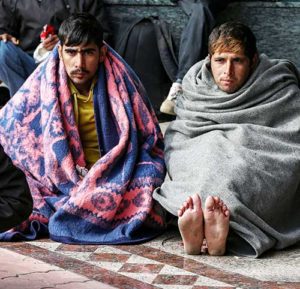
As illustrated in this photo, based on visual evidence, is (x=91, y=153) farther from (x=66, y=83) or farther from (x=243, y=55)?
(x=243, y=55)

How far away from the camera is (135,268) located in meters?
6.85

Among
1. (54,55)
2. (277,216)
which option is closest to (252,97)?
(277,216)

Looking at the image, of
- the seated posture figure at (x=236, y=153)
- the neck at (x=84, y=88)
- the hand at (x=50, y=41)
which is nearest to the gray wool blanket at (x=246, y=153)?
the seated posture figure at (x=236, y=153)

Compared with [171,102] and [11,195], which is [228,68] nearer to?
[11,195]

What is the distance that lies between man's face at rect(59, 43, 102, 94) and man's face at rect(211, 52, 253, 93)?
677mm

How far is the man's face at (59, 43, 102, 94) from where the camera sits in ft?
25.1

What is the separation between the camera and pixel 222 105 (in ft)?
24.6

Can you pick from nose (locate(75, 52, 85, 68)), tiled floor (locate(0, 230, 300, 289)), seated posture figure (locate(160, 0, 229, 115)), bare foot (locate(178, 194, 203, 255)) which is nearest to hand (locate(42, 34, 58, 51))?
seated posture figure (locate(160, 0, 229, 115))

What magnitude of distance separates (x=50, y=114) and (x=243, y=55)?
113 cm

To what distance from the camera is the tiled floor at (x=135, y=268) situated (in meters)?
6.55

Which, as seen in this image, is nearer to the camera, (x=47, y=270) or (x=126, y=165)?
(x=47, y=270)

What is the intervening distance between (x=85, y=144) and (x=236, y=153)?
0.96 metres

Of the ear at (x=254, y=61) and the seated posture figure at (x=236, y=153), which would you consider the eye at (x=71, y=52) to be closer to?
the seated posture figure at (x=236, y=153)

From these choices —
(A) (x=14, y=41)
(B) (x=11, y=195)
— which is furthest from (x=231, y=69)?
(A) (x=14, y=41)
